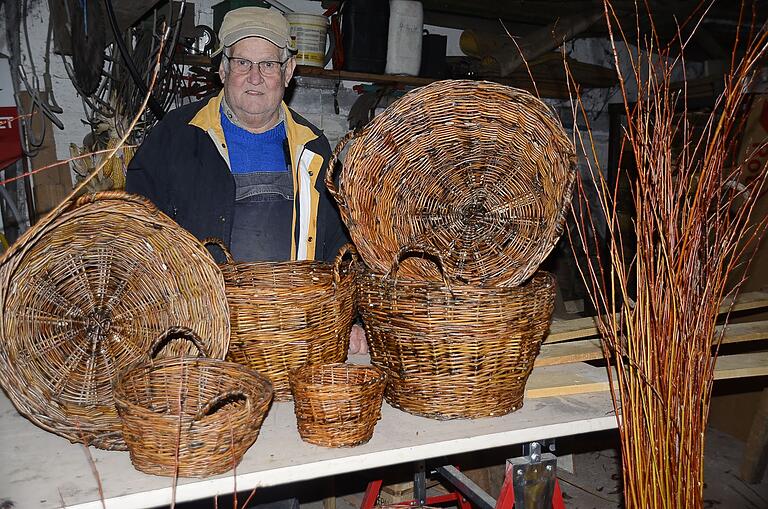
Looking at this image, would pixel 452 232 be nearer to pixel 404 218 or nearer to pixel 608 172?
pixel 404 218

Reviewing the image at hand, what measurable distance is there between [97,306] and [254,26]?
104 cm

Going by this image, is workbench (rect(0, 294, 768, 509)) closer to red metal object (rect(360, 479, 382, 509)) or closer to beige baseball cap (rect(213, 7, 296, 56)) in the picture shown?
red metal object (rect(360, 479, 382, 509))

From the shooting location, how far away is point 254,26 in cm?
215

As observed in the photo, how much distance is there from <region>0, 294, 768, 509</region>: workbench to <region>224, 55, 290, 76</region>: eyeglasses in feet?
3.69

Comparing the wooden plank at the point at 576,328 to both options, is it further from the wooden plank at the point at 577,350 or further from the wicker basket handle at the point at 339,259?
the wicker basket handle at the point at 339,259

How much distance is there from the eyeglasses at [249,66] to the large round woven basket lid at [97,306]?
840mm

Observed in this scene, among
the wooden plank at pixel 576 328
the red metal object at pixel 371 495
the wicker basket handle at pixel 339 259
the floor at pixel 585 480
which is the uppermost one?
the wicker basket handle at pixel 339 259

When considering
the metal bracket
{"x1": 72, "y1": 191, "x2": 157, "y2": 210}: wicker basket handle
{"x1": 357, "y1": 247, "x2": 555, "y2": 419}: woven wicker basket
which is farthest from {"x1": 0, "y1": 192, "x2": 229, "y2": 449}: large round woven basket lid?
the metal bracket

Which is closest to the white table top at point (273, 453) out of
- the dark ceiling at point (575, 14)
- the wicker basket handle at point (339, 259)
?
the wicker basket handle at point (339, 259)

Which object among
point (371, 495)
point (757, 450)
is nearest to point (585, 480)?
point (757, 450)

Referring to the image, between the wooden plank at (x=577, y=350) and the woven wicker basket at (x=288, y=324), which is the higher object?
the woven wicker basket at (x=288, y=324)

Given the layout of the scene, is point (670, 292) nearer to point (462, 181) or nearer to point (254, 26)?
point (462, 181)

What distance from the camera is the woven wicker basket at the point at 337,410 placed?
1364 millimetres

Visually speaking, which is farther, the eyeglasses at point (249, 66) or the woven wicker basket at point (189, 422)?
the eyeglasses at point (249, 66)
